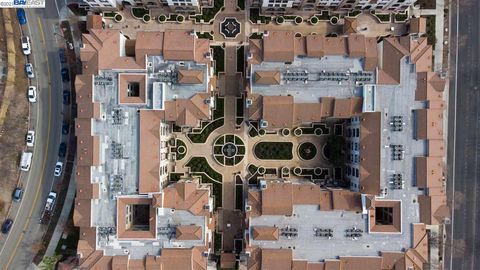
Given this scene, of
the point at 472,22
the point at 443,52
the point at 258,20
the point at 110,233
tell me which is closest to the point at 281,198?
the point at 110,233

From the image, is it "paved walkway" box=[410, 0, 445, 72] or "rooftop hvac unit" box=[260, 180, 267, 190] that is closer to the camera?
"rooftop hvac unit" box=[260, 180, 267, 190]

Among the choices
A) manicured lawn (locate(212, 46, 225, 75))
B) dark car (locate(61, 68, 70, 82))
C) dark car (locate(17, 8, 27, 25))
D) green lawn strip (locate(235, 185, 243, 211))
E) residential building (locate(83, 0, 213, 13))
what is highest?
residential building (locate(83, 0, 213, 13))

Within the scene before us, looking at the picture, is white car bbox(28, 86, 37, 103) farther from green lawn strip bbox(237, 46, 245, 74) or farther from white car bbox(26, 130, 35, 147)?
green lawn strip bbox(237, 46, 245, 74)

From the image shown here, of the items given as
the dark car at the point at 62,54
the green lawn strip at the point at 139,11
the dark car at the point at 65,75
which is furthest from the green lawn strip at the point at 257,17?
the dark car at the point at 65,75

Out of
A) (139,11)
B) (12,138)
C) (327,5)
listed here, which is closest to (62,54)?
(139,11)

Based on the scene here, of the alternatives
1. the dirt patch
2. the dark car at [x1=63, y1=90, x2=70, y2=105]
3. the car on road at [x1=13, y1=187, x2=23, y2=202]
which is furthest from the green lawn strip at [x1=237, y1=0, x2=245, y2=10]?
the car on road at [x1=13, y1=187, x2=23, y2=202]

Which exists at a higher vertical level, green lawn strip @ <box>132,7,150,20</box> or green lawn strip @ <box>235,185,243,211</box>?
green lawn strip @ <box>132,7,150,20</box>
